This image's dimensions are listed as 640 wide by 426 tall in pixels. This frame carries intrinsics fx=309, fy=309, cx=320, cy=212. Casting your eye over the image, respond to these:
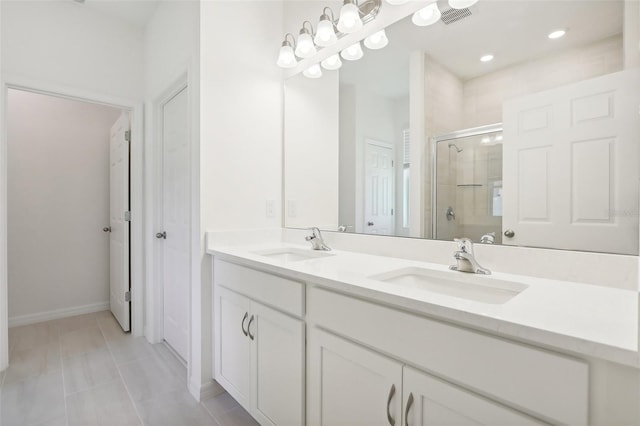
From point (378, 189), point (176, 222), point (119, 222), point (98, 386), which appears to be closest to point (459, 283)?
point (378, 189)

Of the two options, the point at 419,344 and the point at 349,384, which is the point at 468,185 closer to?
the point at 419,344

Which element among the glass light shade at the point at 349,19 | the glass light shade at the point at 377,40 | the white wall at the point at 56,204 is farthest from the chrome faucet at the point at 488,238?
the white wall at the point at 56,204

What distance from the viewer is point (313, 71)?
6.38 ft

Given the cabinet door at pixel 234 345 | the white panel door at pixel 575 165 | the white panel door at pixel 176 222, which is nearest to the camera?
the white panel door at pixel 575 165

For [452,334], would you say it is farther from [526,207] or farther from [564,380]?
[526,207]

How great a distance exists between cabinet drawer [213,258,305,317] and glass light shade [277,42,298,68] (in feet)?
4.15

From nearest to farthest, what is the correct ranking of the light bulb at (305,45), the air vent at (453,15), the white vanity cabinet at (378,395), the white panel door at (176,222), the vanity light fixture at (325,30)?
the white vanity cabinet at (378,395) → the air vent at (453,15) → the vanity light fixture at (325,30) → the light bulb at (305,45) → the white panel door at (176,222)

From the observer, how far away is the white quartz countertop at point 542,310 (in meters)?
0.57

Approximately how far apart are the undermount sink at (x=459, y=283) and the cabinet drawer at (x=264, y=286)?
30cm

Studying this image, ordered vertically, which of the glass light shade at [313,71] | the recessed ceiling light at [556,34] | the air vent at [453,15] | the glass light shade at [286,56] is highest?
the glass light shade at [286,56]

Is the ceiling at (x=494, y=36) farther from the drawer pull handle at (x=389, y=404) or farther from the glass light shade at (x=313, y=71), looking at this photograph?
the drawer pull handle at (x=389, y=404)

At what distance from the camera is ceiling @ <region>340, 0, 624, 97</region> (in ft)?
3.24

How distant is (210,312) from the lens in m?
Answer: 1.77

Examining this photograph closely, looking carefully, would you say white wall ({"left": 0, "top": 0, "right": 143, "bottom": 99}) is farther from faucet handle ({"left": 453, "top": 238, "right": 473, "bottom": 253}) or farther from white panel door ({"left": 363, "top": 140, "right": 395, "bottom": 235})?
faucet handle ({"left": 453, "top": 238, "right": 473, "bottom": 253})
